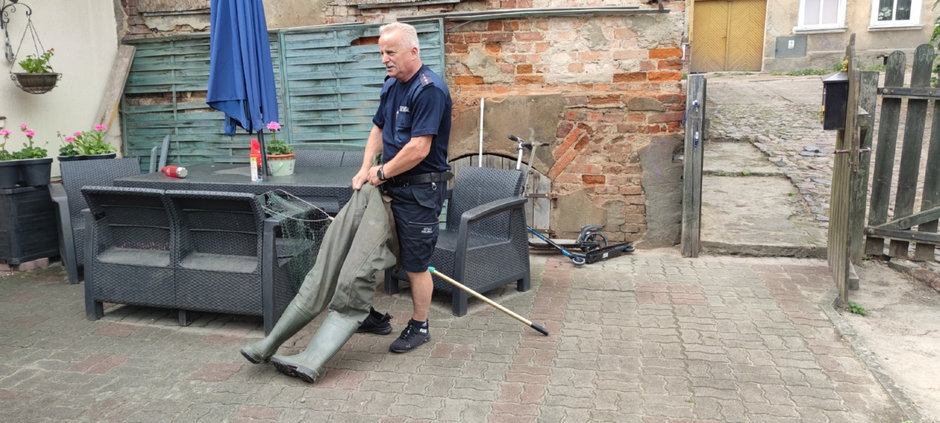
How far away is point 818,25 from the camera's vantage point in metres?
19.7

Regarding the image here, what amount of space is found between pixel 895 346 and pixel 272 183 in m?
4.10

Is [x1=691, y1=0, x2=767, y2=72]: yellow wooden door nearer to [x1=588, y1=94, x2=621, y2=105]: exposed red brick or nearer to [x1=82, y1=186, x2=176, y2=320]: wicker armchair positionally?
[x1=588, y1=94, x2=621, y2=105]: exposed red brick

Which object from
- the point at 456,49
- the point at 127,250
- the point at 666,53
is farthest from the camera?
the point at 456,49

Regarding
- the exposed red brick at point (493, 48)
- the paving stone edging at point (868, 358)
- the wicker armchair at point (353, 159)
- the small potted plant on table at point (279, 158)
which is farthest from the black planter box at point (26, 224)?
the paving stone edging at point (868, 358)

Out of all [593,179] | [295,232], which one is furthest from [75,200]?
[593,179]

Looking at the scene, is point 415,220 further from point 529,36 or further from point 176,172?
point 529,36

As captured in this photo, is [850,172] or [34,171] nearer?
[850,172]

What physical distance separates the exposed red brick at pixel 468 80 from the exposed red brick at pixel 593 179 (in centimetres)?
131

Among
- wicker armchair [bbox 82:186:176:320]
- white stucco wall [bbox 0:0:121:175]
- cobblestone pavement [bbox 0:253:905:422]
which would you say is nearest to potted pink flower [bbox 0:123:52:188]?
white stucco wall [bbox 0:0:121:175]

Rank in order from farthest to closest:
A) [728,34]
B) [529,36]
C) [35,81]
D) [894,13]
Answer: [728,34] → [894,13] → [529,36] → [35,81]

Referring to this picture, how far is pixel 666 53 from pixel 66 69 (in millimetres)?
5764

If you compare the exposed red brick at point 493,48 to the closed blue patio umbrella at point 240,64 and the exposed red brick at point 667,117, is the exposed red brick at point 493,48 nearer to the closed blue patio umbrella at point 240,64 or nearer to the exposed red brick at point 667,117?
the exposed red brick at point 667,117

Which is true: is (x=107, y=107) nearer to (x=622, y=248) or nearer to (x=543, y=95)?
(x=543, y=95)

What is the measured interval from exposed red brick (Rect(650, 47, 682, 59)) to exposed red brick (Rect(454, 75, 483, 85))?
1.57 m
